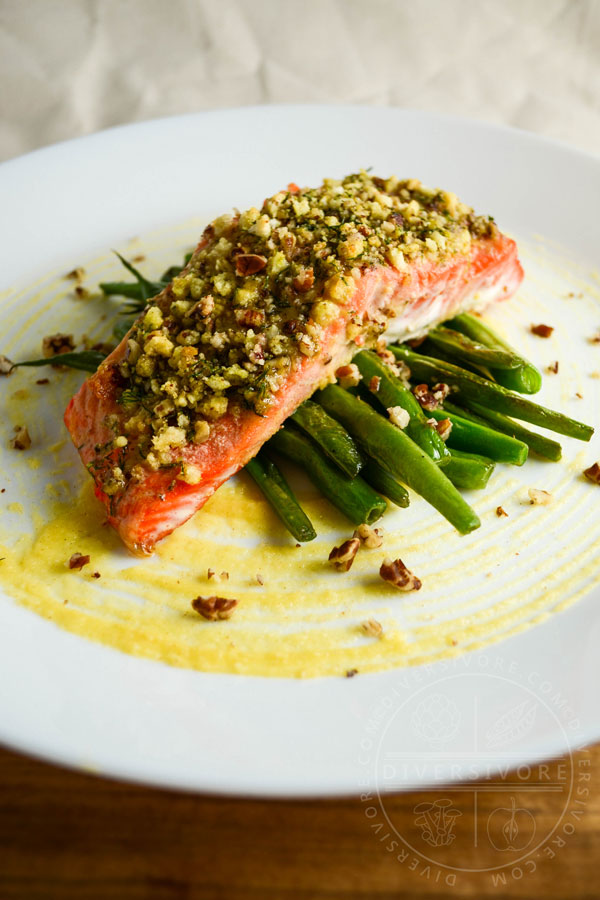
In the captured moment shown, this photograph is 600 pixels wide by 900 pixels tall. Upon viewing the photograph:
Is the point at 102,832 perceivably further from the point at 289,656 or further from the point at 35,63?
the point at 35,63

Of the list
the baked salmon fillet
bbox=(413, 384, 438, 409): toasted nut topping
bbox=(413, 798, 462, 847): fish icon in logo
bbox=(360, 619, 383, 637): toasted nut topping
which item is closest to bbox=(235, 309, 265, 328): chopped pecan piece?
the baked salmon fillet

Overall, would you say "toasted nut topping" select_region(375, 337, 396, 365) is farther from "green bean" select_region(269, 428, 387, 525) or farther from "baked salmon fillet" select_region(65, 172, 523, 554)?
"green bean" select_region(269, 428, 387, 525)

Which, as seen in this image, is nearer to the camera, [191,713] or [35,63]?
[191,713]

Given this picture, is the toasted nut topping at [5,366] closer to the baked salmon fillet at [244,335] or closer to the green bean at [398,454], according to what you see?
the baked salmon fillet at [244,335]

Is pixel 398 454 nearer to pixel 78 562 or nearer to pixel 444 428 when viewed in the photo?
pixel 444 428

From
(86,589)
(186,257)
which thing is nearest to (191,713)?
(86,589)

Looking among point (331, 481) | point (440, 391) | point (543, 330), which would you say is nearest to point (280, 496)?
point (331, 481)

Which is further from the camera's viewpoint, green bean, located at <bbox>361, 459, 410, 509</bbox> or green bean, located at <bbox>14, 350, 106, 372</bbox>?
green bean, located at <bbox>14, 350, 106, 372</bbox>
